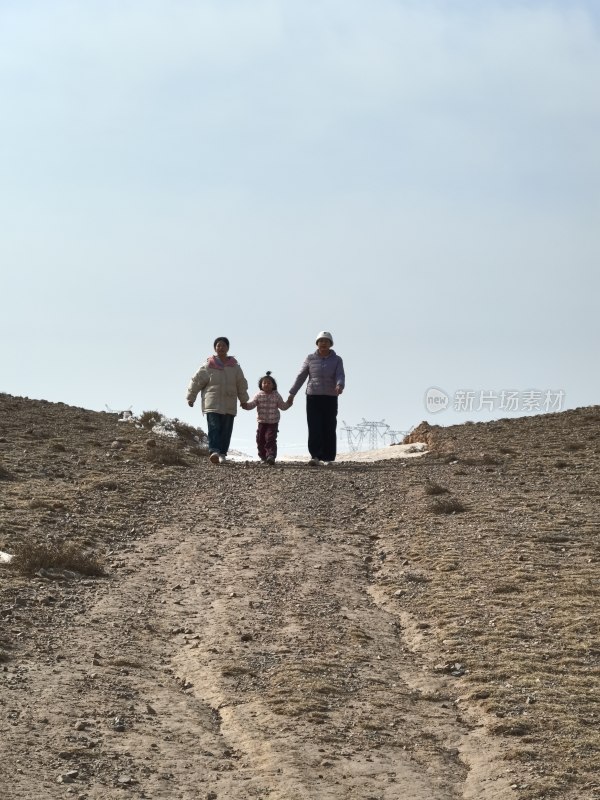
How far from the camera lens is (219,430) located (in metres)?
23.1

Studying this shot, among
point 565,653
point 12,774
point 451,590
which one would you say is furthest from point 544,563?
point 12,774

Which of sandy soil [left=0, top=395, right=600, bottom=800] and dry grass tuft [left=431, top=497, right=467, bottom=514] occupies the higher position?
dry grass tuft [left=431, top=497, right=467, bottom=514]

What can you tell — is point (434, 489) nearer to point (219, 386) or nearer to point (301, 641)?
point (219, 386)

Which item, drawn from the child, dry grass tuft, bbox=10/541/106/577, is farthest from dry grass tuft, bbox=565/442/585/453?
dry grass tuft, bbox=10/541/106/577

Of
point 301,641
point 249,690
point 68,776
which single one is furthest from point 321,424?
point 68,776

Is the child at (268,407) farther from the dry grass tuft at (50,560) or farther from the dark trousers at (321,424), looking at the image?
the dry grass tuft at (50,560)

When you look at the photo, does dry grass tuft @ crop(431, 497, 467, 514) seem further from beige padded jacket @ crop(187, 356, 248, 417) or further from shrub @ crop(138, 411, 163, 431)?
shrub @ crop(138, 411, 163, 431)

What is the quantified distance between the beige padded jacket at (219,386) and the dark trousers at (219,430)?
0.45 feet

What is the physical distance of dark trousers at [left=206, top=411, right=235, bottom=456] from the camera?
23.0 metres

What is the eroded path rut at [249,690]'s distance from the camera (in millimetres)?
7383

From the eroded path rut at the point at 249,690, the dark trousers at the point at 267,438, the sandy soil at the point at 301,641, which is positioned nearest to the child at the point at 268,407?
the dark trousers at the point at 267,438

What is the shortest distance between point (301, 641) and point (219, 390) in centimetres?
1269

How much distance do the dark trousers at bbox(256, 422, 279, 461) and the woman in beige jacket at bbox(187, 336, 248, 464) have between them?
26.5 inches

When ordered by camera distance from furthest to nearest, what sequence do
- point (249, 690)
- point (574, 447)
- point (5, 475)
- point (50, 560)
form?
point (574, 447) < point (5, 475) < point (50, 560) < point (249, 690)
